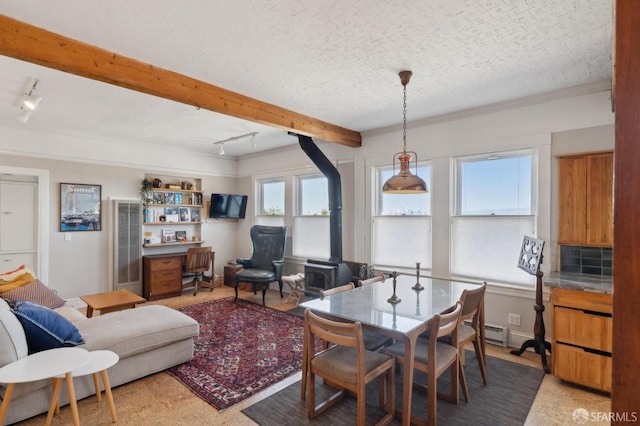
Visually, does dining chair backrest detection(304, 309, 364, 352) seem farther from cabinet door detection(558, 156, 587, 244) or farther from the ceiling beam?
cabinet door detection(558, 156, 587, 244)

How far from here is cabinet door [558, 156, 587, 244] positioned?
3127 millimetres

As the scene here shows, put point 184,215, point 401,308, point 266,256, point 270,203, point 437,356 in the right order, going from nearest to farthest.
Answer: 1. point 437,356
2. point 401,308
3. point 266,256
4. point 184,215
5. point 270,203

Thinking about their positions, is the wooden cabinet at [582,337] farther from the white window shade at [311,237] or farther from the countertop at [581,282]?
the white window shade at [311,237]

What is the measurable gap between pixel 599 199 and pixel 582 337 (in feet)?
4.18

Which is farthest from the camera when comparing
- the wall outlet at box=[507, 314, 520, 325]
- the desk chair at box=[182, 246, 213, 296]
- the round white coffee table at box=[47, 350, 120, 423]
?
the desk chair at box=[182, 246, 213, 296]

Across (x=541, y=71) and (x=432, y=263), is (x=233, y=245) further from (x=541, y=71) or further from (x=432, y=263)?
(x=541, y=71)

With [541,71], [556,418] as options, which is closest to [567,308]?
[556,418]

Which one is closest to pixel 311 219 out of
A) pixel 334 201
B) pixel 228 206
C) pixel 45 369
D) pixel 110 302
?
pixel 334 201

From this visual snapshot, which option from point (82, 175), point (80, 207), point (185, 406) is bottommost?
point (185, 406)

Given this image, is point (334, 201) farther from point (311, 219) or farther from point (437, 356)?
point (437, 356)

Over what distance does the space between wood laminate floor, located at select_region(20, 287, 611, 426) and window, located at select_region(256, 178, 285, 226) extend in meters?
3.77

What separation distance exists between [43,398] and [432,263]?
3978 mm

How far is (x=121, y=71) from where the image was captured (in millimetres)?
2525

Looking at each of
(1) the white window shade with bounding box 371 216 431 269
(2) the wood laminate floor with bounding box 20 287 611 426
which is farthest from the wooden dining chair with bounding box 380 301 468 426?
(1) the white window shade with bounding box 371 216 431 269
